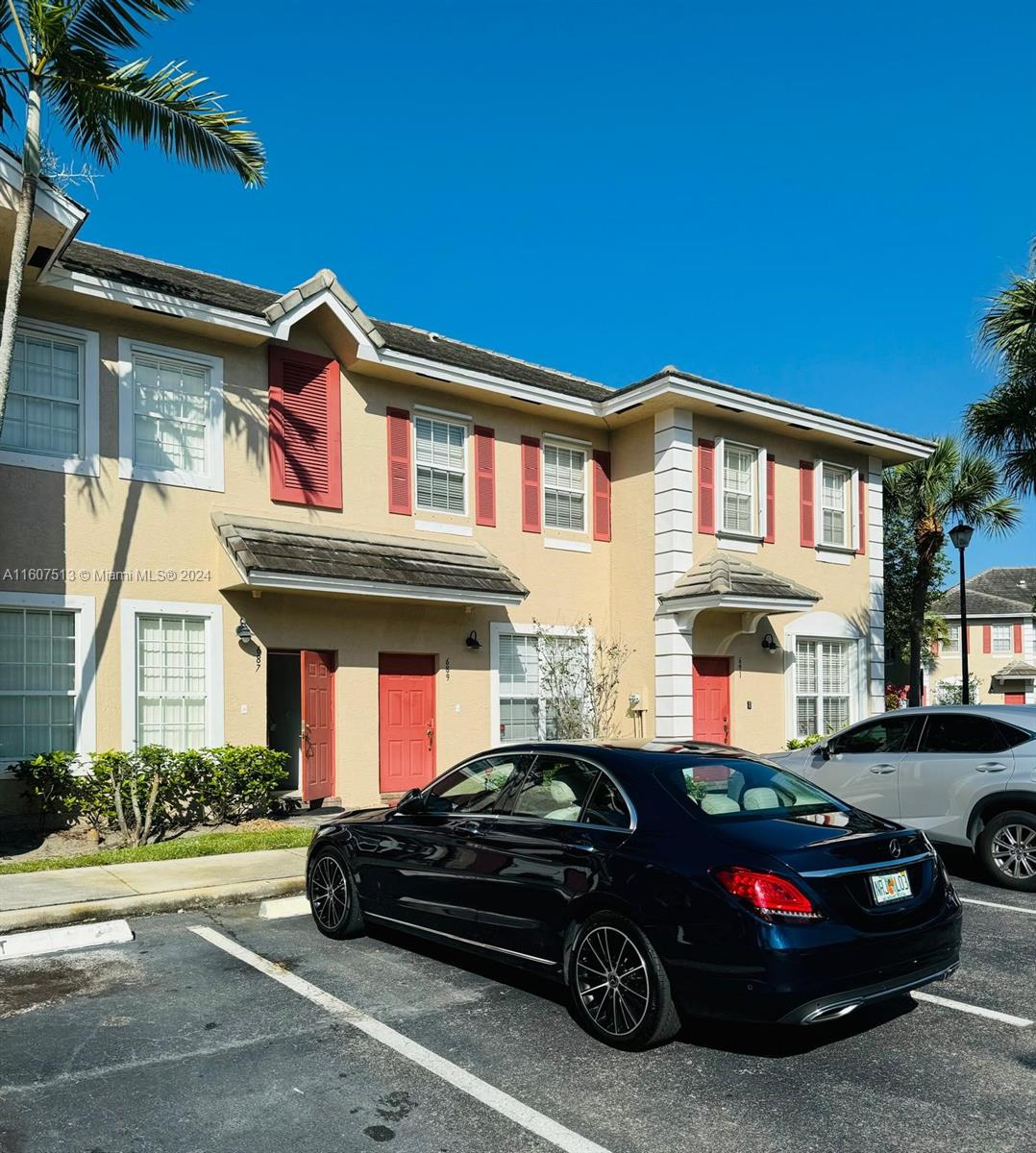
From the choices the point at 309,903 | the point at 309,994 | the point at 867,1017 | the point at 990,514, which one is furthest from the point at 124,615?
the point at 990,514

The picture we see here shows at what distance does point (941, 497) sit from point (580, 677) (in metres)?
13.0

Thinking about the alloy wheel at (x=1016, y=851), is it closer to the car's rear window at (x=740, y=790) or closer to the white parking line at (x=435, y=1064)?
the car's rear window at (x=740, y=790)

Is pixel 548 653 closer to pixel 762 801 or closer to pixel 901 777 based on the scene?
pixel 901 777

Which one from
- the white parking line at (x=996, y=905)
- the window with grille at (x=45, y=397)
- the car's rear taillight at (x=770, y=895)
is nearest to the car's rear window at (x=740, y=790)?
the car's rear taillight at (x=770, y=895)

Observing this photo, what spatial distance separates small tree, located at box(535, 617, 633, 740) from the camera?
16.8 metres

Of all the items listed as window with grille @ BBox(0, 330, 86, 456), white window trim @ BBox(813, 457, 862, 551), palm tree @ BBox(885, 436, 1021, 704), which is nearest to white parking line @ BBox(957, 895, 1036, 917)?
window with grille @ BBox(0, 330, 86, 456)

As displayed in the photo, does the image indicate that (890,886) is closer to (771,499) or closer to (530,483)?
(530,483)

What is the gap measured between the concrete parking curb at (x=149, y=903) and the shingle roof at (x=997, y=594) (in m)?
41.7

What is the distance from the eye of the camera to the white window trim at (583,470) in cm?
1723

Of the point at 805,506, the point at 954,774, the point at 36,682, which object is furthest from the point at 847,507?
the point at 36,682

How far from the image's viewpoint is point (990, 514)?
25734 mm

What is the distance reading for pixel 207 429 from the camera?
1363 cm

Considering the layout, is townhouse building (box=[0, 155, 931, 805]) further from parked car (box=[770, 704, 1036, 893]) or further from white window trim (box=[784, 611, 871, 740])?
parked car (box=[770, 704, 1036, 893])

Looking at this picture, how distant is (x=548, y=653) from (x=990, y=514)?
1449 cm
